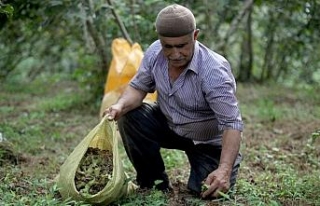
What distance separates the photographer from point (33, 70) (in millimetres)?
10766

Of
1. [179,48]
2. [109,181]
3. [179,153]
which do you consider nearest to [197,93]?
[179,48]

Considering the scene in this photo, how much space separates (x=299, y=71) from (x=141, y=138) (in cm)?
662

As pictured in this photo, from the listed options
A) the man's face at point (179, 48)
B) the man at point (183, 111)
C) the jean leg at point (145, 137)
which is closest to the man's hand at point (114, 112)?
the man at point (183, 111)

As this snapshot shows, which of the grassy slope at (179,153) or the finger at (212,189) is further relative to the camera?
the grassy slope at (179,153)

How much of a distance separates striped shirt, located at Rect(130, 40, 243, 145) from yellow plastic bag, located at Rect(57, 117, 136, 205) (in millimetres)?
366

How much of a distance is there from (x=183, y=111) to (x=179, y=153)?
1278 millimetres

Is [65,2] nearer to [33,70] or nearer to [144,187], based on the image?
[144,187]

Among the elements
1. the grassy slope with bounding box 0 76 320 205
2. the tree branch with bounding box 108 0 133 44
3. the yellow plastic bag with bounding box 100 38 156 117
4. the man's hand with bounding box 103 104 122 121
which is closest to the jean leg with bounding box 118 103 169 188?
the man's hand with bounding box 103 104 122 121

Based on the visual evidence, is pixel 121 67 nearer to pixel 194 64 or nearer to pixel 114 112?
pixel 114 112

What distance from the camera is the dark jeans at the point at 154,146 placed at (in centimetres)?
382

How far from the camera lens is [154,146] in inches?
152

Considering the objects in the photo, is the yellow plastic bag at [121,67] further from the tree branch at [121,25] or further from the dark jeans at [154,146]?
the dark jeans at [154,146]

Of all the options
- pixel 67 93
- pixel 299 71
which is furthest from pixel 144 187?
pixel 299 71

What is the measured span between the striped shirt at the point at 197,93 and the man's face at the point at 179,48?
0.24ft
